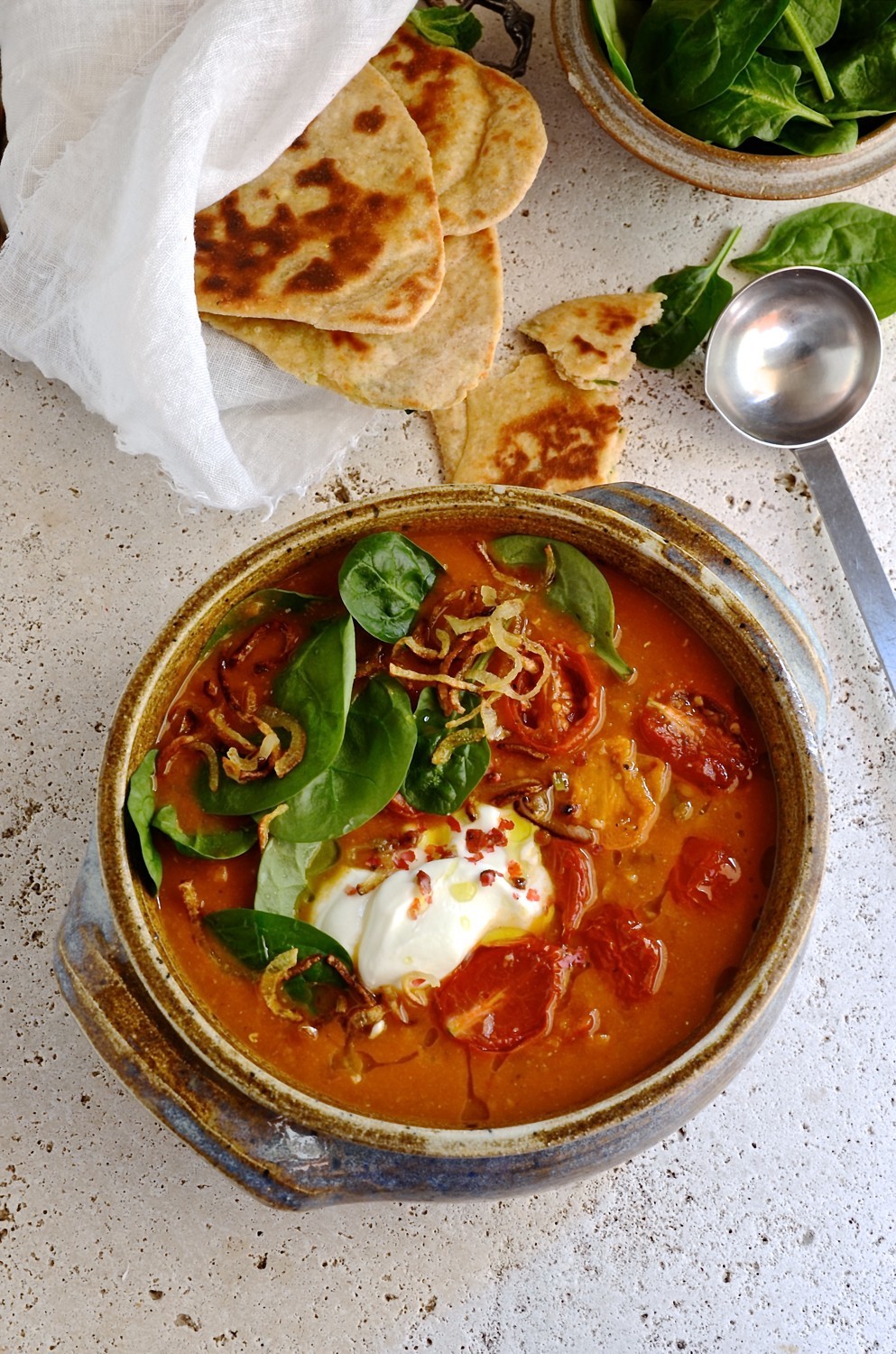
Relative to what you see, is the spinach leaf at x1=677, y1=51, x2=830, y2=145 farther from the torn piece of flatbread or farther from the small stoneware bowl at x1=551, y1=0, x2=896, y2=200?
the torn piece of flatbread

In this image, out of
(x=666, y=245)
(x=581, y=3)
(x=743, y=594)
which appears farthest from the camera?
(x=666, y=245)

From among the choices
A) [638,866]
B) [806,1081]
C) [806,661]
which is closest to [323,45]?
[806,661]

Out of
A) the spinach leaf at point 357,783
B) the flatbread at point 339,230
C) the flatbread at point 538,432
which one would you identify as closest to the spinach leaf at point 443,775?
the spinach leaf at point 357,783

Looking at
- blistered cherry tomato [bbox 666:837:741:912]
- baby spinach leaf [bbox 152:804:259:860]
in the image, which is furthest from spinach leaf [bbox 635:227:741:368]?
baby spinach leaf [bbox 152:804:259:860]

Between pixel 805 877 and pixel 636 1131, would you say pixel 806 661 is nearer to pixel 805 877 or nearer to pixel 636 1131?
pixel 805 877

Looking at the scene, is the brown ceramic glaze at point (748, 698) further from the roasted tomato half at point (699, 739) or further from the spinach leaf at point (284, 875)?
the spinach leaf at point (284, 875)

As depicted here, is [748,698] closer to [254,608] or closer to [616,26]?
[254,608]
